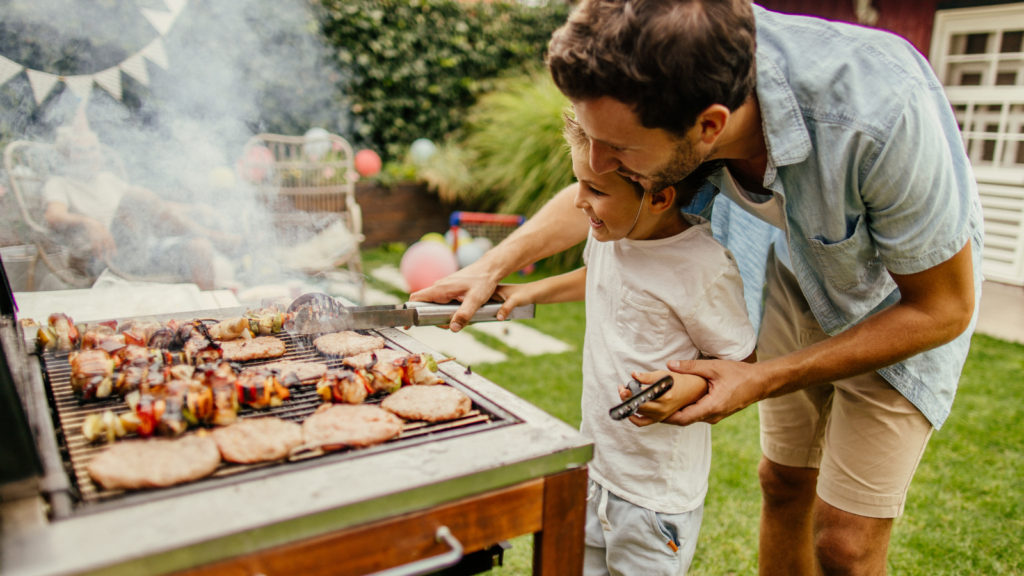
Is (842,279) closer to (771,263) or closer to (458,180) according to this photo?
(771,263)

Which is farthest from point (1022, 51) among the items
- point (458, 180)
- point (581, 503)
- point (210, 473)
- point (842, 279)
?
point (210, 473)

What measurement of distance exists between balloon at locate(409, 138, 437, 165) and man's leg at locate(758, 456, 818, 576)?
7324 millimetres

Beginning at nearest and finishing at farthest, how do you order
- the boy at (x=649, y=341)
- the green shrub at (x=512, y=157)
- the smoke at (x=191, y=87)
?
1. the boy at (x=649, y=341)
2. the smoke at (x=191, y=87)
3. the green shrub at (x=512, y=157)

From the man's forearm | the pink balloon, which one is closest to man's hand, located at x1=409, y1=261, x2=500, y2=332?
the man's forearm

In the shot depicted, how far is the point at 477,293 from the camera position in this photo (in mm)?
1888

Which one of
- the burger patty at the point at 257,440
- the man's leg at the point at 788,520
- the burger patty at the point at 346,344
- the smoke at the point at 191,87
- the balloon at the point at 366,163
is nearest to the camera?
the burger patty at the point at 257,440

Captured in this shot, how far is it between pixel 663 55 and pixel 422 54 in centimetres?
911

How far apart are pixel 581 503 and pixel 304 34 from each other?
347 inches

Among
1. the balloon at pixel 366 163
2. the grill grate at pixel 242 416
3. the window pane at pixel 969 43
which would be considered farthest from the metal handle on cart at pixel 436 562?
the window pane at pixel 969 43

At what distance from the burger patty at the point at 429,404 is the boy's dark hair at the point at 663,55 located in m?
0.72

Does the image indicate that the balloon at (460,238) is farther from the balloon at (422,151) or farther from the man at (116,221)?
the man at (116,221)

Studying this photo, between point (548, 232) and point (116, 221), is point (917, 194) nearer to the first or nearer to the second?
point (548, 232)

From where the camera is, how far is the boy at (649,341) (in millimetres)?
1657

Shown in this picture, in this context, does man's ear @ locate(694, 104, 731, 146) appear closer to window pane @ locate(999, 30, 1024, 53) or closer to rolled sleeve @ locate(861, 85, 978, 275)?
rolled sleeve @ locate(861, 85, 978, 275)
